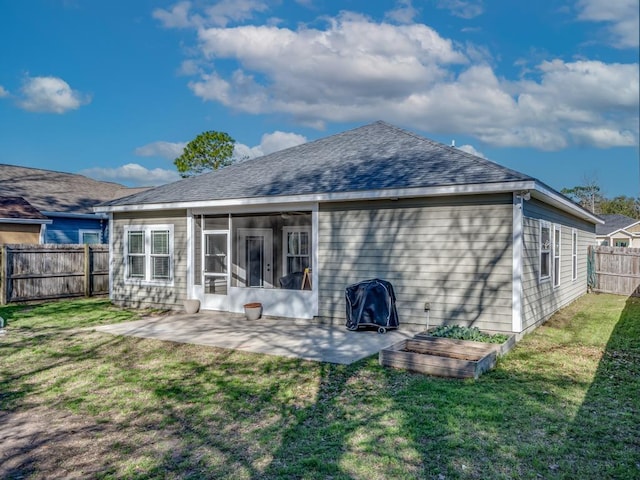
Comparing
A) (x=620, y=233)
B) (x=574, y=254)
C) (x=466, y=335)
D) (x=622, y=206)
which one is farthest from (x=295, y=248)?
(x=622, y=206)

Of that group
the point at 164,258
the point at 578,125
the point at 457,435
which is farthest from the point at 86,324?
the point at 578,125

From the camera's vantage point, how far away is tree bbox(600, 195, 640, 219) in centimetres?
5925

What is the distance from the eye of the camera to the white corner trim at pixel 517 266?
7.89 m

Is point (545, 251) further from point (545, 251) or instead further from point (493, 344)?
point (493, 344)

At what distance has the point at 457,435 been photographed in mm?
3959

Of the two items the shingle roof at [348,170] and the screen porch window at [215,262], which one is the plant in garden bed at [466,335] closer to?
the shingle roof at [348,170]

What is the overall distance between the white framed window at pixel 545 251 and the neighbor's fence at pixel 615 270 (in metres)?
7.93

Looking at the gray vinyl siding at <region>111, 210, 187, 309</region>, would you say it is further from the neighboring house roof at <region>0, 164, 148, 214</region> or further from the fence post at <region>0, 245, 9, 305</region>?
the neighboring house roof at <region>0, 164, 148, 214</region>

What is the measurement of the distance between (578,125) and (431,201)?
94.9 feet

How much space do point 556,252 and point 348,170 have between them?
5.63m

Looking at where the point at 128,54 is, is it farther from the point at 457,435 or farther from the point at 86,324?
the point at 457,435

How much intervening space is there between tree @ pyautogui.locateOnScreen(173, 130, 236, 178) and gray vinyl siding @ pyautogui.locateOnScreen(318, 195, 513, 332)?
24302 millimetres

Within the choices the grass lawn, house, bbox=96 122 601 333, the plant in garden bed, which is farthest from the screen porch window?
the plant in garden bed

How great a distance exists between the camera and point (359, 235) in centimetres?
944
